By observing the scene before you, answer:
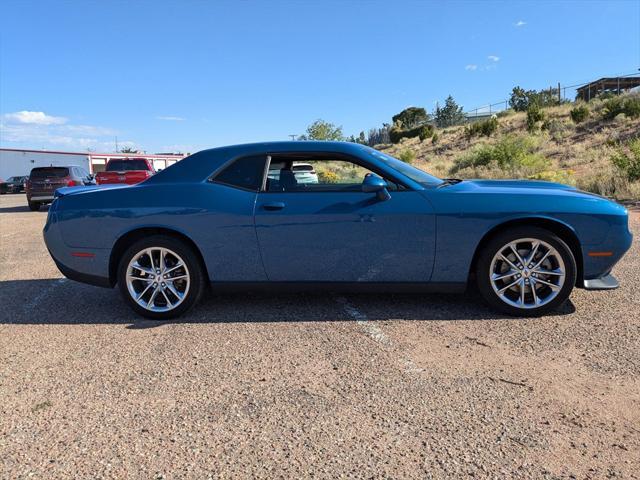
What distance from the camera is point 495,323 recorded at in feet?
13.0

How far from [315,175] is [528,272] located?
2.01 metres

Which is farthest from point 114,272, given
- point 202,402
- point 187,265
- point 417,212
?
point 417,212

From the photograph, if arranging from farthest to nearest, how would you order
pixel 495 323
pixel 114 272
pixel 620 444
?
pixel 114 272 → pixel 495 323 → pixel 620 444

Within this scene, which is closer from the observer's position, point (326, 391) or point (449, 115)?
point (326, 391)

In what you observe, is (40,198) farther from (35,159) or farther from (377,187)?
(35,159)

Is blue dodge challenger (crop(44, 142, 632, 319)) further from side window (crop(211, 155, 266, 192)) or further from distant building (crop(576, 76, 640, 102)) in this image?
distant building (crop(576, 76, 640, 102))

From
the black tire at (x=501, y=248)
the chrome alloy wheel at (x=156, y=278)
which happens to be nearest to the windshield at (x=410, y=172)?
the black tire at (x=501, y=248)

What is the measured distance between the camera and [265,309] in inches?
177

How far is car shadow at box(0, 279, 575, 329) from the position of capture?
4199mm

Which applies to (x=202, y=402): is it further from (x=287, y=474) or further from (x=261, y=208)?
(x=261, y=208)

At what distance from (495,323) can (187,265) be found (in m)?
2.63

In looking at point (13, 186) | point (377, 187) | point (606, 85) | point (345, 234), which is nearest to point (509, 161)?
point (377, 187)

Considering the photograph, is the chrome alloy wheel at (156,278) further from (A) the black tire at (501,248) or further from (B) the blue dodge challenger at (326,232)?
(A) the black tire at (501,248)

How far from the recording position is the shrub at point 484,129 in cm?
3781
